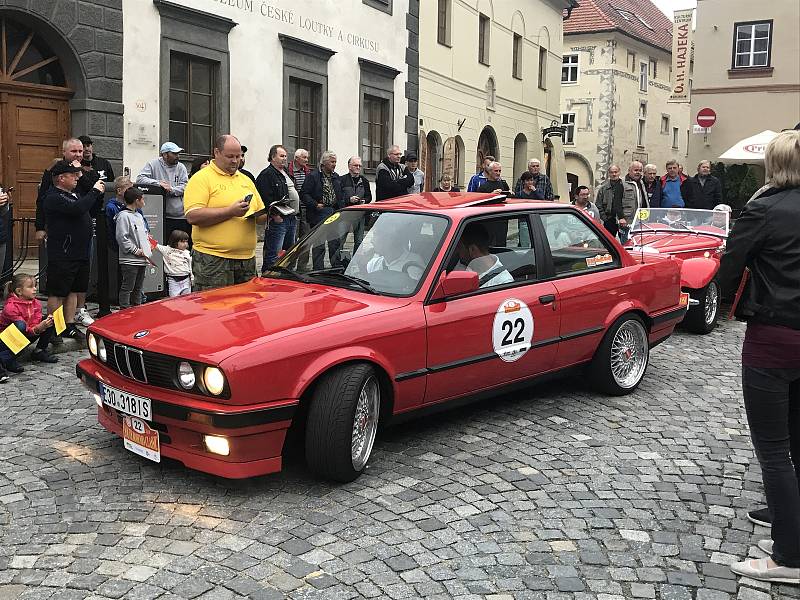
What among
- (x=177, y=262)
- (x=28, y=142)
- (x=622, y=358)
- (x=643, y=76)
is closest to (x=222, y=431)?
(x=622, y=358)

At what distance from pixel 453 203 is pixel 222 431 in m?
2.55

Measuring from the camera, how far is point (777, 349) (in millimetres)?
3605

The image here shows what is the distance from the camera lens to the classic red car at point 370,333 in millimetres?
4324

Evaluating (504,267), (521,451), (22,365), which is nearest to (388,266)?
(504,267)

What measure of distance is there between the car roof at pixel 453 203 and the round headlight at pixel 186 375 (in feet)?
6.92

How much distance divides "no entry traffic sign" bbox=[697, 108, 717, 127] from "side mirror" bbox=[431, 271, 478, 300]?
27222mm

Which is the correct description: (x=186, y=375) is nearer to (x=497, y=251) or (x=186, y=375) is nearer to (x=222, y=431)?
(x=222, y=431)

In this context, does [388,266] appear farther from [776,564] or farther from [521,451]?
[776,564]

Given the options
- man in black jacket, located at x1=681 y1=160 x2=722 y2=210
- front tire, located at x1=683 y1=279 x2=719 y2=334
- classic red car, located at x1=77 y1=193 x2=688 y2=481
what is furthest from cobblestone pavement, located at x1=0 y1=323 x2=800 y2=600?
man in black jacket, located at x1=681 y1=160 x2=722 y2=210

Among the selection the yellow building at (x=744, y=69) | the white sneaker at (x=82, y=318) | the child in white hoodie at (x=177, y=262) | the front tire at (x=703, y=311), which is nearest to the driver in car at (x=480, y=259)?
the white sneaker at (x=82, y=318)

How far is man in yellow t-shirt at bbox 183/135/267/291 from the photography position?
6.48 metres

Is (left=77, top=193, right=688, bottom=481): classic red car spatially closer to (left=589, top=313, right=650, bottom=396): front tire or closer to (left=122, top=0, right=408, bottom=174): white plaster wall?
(left=589, top=313, right=650, bottom=396): front tire

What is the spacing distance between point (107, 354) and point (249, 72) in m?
11.1

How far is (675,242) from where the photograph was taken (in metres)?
10.7
